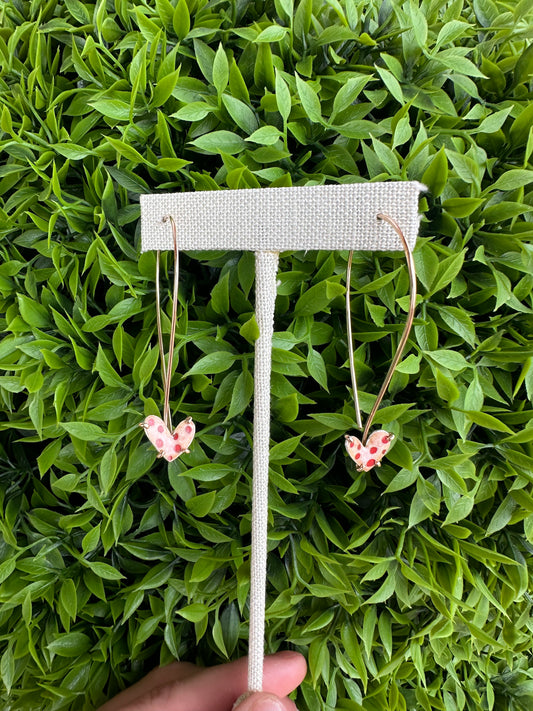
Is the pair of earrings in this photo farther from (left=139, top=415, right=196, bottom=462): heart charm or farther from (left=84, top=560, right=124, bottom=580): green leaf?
(left=84, top=560, right=124, bottom=580): green leaf

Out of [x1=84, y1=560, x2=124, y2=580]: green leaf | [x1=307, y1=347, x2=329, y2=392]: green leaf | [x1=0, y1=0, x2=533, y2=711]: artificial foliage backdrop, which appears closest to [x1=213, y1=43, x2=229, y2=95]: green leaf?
[x1=0, y1=0, x2=533, y2=711]: artificial foliage backdrop

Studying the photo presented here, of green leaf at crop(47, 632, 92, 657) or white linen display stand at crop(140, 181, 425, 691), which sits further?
green leaf at crop(47, 632, 92, 657)

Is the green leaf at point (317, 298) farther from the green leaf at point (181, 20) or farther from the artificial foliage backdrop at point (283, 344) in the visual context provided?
the green leaf at point (181, 20)

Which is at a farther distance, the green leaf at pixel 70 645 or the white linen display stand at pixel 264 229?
the green leaf at pixel 70 645

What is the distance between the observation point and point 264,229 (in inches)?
13.8

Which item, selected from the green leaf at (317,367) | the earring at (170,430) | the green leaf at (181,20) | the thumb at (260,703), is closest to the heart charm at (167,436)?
the earring at (170,430)

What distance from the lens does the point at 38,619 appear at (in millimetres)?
457

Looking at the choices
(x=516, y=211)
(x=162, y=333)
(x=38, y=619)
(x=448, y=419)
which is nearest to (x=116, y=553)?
(x=38, y=619)

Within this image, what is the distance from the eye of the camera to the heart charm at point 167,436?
0.36 meters

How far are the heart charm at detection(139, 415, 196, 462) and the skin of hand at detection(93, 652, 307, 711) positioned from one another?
0.22 metres

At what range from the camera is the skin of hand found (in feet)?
1.44

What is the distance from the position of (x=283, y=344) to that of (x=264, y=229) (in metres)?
0.09

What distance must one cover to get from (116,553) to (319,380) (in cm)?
26

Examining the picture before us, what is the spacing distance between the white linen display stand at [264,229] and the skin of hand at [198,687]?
0.22ft
